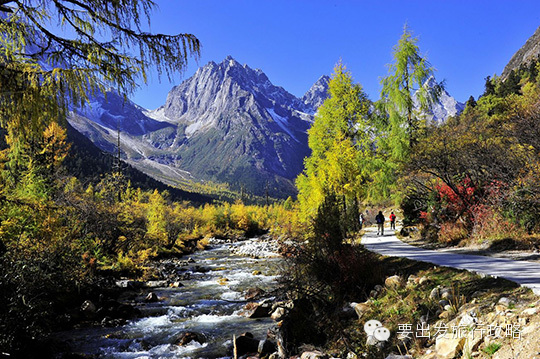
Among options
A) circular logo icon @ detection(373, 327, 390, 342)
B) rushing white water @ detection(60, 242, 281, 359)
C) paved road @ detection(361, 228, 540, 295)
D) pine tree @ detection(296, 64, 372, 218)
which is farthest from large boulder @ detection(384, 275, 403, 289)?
pine tree @ detection(296, 64, 372, 218)

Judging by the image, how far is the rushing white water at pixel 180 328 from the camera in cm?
803

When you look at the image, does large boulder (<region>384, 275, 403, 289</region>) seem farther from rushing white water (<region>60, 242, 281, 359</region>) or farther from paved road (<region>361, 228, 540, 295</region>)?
rushing white water (<region>60, 242, 281, 359</region>)

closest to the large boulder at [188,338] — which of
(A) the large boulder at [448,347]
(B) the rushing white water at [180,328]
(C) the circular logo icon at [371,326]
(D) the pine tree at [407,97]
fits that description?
(B) the rushing white water at [180,328]

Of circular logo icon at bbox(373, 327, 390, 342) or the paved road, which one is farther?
the paved road

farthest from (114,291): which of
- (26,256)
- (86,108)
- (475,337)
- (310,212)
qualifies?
(475,337)

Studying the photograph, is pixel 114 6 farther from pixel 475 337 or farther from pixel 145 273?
pixel 145 273

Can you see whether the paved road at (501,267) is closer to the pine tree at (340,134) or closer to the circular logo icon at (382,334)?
the circular logo icon at (382,334)

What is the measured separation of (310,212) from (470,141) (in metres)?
8.17

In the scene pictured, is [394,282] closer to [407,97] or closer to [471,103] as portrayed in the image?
[407,97]

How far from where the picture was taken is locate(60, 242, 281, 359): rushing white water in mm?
8031

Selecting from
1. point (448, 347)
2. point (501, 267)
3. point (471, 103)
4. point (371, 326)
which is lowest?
point (371, 326)

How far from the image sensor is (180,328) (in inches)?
382

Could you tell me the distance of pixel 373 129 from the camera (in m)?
18.1

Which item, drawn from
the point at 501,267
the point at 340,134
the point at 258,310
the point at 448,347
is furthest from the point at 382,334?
the point at 340,134
